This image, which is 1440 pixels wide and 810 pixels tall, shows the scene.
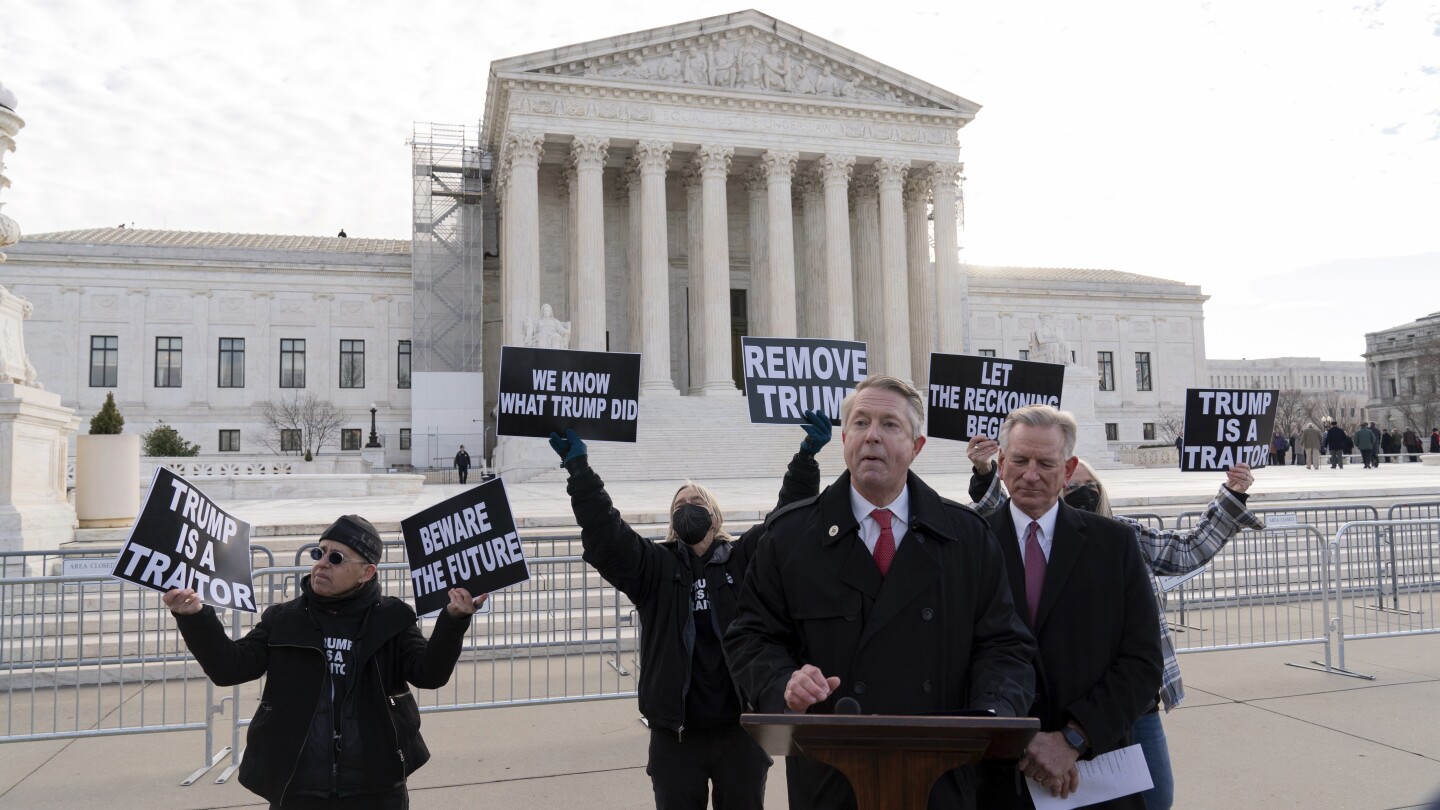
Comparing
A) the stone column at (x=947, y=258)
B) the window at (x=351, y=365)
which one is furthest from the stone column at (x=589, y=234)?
the stone column at (x=947, y=258)

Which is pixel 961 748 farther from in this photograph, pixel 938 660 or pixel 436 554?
pixel 436 554

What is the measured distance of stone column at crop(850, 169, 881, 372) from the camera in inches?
1831

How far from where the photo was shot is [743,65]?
43.2m

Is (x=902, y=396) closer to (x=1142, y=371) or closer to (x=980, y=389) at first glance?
(x=980, y=389)

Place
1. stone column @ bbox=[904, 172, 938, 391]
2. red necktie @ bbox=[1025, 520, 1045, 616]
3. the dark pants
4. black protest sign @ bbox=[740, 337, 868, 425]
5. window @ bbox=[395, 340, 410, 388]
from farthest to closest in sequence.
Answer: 1. window @ bbox=[395, 340, 410, 388]
2. stone column @ bbox=[904, 172, 938, 391]
3. black protest sign @ bbox=[740, 337, 868, 425]
4. the dark pants
5. red necktie @ bbox=[1025, 520, 1045, 616]

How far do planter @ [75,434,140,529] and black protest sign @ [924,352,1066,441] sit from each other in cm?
1096

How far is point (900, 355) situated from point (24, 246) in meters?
41.6

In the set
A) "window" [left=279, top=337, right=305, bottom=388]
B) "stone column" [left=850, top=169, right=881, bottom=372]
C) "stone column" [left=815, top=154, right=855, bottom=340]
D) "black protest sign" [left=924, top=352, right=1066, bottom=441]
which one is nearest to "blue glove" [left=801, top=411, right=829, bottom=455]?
"black protest sign" [left=924, top=352, right=1066, bottom=441]

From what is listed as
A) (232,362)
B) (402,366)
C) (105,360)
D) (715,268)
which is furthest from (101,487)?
(105,360)

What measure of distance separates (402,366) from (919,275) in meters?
26.5

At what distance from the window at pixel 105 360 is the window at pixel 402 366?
12.9 metres

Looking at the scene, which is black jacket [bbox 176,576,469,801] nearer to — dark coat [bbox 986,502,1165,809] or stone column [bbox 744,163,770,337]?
dark coat [bbox 986,502,1165,809]

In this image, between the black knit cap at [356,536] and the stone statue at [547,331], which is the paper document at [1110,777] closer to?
the black knit cap at [356,536]

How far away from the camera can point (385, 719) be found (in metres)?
3.88
